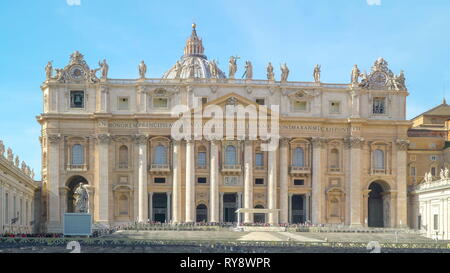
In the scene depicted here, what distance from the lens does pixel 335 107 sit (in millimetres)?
95250

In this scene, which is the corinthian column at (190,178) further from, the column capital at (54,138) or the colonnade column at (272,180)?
the column capital at (54,138)

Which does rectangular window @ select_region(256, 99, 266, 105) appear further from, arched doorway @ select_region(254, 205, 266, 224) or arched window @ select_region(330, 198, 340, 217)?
arched window @ select_region(330, 198, 340, 217)

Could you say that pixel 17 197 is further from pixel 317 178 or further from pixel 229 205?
pixel 317 178

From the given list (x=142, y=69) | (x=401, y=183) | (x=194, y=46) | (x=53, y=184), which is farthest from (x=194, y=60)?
(x=401, y=183)

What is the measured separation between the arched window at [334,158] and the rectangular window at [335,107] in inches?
191

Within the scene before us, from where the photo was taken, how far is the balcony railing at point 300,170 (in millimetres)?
93562

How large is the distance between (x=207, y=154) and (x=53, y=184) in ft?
63.1

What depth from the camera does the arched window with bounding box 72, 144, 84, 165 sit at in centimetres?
9288

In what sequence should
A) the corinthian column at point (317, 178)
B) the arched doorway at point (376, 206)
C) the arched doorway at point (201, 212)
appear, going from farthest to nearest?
the arched doorway at point (376, 206)
the arched doorway at point (201, 212)
the corinthian column at point (317, 178)

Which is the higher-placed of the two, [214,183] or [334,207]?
[214,183]

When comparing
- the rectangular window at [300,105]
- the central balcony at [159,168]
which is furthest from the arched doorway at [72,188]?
the rectangular window at [300,105]
